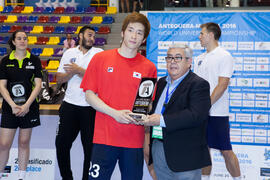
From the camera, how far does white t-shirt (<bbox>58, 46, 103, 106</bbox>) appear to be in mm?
3724

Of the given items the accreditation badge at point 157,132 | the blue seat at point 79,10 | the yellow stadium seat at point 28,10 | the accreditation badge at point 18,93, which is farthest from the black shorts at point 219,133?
the yellow stadium seat at point 28,10

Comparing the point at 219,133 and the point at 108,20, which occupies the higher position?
the point at 108,20

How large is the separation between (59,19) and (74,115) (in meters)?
12.2

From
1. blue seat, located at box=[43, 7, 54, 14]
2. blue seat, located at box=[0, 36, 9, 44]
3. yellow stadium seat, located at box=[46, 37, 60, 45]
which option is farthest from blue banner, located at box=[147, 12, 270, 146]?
blue seat, located at box=[43, 7, 54, 14]

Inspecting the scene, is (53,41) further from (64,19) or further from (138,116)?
(138,116)

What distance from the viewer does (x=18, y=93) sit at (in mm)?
3820

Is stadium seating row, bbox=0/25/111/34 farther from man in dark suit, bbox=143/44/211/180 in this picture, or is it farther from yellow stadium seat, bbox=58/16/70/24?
man in dark suit, bbox=143/44/211/180

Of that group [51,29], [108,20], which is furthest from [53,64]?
[108,20]

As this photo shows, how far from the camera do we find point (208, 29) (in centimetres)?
395

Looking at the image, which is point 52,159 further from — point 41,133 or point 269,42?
point 269,42

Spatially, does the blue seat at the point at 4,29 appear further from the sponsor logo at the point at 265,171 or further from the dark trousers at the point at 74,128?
the sponsor logo at the point at 265,171

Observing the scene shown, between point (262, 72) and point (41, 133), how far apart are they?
3966 millimetres

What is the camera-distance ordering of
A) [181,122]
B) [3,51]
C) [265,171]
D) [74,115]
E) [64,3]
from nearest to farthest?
1. [181,122]
2. [74,115]
3. [265,171]
4. [3,51]
5. [64,3]

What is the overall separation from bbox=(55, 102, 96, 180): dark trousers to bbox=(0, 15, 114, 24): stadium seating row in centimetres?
1113
